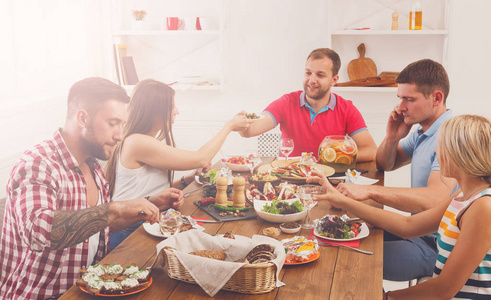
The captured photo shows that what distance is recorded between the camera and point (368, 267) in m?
1.52

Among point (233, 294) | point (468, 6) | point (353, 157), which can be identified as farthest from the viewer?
point (468, 6)

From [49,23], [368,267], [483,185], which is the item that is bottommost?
[368,267]

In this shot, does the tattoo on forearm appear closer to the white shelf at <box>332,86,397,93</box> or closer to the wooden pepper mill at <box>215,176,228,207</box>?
the wooden pepper mill at <box>215,176,228,207</box>

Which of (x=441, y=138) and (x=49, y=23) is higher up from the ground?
(x=49, y=23)

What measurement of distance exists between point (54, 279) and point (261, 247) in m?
0.79

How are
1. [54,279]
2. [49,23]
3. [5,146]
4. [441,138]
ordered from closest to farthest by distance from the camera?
[441,138] < [54,279] < [5,146] < [49,23]

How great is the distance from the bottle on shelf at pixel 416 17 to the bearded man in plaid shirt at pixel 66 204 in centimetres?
261

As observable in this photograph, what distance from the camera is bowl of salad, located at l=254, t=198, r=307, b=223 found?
186cm

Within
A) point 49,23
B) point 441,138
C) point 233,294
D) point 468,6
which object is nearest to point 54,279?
point 233,294

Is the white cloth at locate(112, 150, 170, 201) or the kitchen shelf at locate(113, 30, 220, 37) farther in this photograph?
the kitchen shelf at locate(113, 30, 220, 37)

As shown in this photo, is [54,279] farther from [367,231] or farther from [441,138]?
[441,138]

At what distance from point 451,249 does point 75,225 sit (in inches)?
46.5

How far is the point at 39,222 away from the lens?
1.53m

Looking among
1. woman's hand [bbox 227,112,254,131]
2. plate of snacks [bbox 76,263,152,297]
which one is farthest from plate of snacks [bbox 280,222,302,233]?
woman's hand [bbox 227,112,254,131]
